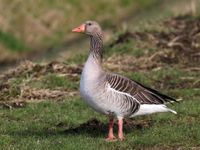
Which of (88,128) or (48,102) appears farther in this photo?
(48,102)

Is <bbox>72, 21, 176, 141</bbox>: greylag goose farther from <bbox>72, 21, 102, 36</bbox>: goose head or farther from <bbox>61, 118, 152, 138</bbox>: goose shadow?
<bbox>61, 118, 152, 138</bbox>: goose shadow

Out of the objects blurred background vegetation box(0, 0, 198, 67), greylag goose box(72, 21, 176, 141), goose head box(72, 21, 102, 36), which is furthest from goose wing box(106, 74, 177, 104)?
blurred background vegetation box(0, 0, 198, 67)

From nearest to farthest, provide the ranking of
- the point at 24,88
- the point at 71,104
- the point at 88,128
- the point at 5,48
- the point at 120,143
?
the point at 120,143, the point at 88,128, the point at 71,104, the point at 24,88, the point at 5,48

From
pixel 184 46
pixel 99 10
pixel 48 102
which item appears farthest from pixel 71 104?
pixel 99 10

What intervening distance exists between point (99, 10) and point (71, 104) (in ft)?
62.9

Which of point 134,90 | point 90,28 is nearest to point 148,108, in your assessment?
point 134,90

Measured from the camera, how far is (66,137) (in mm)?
11055

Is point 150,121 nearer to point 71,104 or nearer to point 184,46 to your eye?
point 71,104

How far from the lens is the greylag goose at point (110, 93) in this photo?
10492 mm

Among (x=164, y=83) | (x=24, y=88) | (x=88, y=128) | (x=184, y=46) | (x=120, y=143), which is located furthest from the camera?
(x=184, y=46)

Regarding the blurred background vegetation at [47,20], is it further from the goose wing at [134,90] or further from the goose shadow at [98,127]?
the goose wing at [134,90]

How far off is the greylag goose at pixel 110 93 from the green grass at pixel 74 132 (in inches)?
16.1

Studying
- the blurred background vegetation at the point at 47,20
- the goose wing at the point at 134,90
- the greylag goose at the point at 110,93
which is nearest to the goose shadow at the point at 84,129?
the greylag goose at the point at 110,93

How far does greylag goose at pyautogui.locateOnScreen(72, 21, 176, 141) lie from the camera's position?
10.5 m
